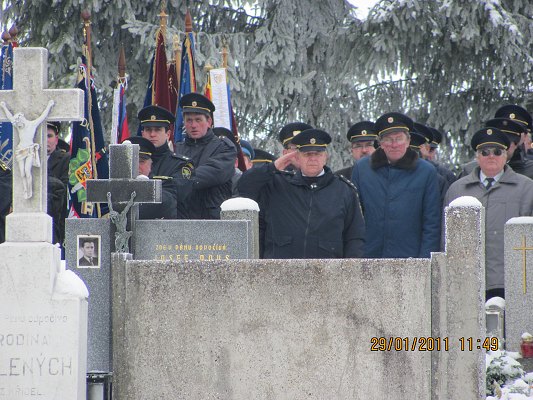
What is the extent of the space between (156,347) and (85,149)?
450 cm

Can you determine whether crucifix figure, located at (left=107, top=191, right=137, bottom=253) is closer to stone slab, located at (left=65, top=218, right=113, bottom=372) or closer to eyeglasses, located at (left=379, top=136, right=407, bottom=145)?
stone slab, located at (left=65, top=218, right=113, bottom=372)

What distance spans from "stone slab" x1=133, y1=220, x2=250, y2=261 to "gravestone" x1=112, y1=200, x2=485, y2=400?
112 cm

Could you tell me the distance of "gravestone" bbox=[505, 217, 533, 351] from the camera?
9.64 m

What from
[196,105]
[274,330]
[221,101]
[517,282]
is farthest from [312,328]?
[221,101]

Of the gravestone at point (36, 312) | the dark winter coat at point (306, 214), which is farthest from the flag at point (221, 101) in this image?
the gravestone at point (36, 312)

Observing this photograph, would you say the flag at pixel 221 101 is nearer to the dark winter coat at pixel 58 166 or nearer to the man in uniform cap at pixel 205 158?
the dark winter coat at pixel 58 166

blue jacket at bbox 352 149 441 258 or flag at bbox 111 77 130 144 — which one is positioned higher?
flag at bbox 111 77 130 144

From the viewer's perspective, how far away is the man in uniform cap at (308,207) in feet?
30.9

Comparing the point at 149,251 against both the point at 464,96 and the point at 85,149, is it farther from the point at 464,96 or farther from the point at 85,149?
the point at 464,96

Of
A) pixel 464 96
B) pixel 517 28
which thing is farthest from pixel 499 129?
pixel 464 96

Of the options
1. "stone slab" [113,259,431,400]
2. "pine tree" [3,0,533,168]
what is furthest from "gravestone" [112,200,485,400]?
"pine tree" [3,0,533,168]

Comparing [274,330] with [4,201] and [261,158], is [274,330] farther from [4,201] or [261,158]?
[261,158]

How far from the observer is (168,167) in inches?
400
